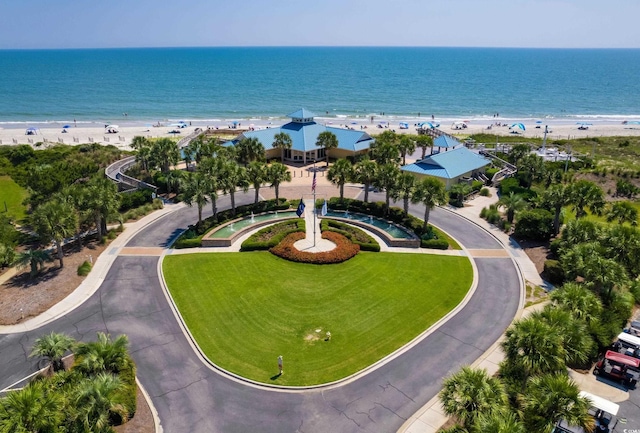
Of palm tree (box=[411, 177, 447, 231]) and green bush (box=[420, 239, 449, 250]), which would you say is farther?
palm tree (box=[411, 177, 447, 231])

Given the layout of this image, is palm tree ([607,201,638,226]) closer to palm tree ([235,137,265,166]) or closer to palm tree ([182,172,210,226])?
palm tree ([182,172,210,226])

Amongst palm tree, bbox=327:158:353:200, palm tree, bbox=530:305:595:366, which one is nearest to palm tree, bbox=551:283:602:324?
palm tree, bbox=530:305:595:366

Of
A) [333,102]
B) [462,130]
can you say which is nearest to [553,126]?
[462,130]

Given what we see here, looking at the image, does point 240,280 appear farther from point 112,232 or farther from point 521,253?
point 521,253

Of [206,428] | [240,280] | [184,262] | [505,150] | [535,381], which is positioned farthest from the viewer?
[505,150]

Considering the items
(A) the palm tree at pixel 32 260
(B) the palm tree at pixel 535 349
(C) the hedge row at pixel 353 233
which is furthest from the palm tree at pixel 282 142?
(B) the palm tree at pixel 535 349

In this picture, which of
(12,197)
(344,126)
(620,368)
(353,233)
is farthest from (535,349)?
(344,126)

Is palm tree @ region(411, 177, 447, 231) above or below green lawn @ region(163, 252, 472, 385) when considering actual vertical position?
above
